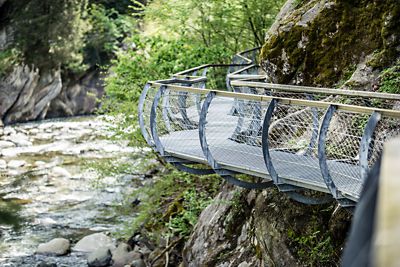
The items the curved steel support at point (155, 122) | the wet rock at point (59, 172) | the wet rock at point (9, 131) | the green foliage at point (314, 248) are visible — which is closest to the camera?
Answer: the green foliage at point (314, 248)

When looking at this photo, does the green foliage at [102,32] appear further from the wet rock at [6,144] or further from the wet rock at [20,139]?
the wet rock at [6,144]

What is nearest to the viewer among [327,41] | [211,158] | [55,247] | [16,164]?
[211,158]

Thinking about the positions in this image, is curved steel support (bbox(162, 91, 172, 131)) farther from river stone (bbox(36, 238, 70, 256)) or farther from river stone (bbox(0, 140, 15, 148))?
river stone (bbox(0, 140, 15, 148))

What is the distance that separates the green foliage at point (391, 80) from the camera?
7121 mm

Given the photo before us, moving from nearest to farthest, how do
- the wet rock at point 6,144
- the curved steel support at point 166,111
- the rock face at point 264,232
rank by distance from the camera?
the rock face at point 264,232 → the curved steel support at point 166,111 → the wet rock at point 6,144

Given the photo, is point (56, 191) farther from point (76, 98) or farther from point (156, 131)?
point (76, 98)

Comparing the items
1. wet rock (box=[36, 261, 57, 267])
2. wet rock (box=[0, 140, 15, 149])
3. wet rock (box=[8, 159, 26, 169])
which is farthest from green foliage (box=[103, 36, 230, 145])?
wet rock (box=[0, 140, 15, 149])

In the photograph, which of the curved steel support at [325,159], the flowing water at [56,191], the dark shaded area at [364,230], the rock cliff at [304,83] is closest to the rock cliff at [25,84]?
the flowing water at [56,191]

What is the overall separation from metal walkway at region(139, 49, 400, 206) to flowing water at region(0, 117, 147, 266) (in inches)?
230

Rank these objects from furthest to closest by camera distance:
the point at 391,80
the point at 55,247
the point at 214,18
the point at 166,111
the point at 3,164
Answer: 1. the point at 3,164
2. the point at 214,18
3. the point at 55,247
4. the point at 166,111
5. the point at 391,80

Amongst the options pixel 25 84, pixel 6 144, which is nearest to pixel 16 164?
pixel 6 144

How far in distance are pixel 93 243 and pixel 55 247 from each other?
874 millimetres

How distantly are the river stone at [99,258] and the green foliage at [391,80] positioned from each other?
25.3 feet

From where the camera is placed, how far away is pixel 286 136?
767 centimetres
